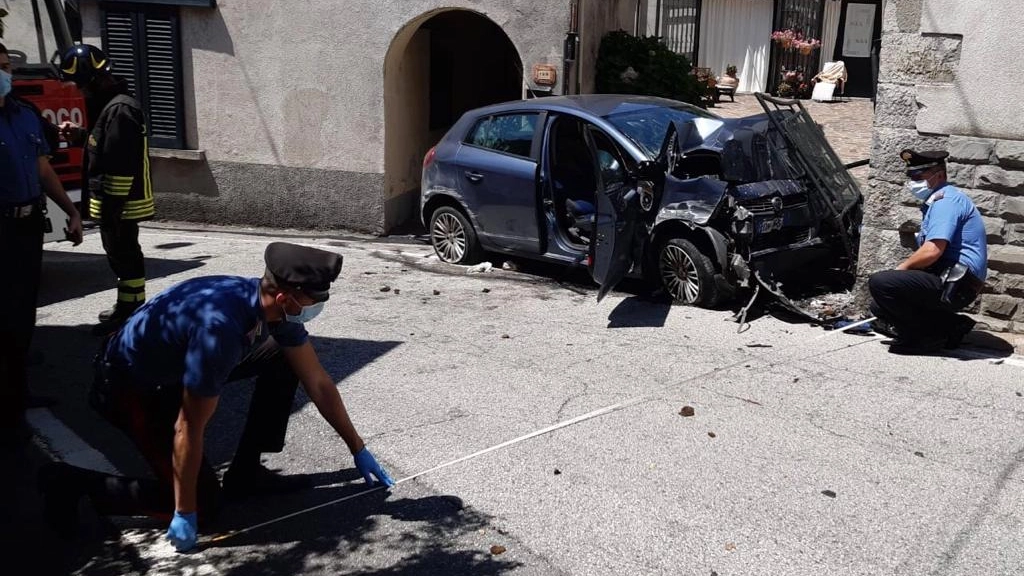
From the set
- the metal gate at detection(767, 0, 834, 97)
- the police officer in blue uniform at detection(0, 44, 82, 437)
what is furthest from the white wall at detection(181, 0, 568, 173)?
the metal gate at detection(767, 0, 834, 97)

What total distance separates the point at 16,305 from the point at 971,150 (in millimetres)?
6332

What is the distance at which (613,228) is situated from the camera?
25.5 feet

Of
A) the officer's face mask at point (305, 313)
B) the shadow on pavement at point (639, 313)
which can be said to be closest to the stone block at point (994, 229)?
the shadow on pavement at point (639, 313)

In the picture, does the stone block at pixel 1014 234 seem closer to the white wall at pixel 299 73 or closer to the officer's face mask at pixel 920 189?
the officer's face mask at pixel 920 189

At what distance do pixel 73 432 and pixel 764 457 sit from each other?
3661 millimetres

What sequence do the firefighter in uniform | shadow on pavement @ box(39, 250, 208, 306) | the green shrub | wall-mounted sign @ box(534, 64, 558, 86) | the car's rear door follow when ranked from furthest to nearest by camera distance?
the green shrub → wall-mounted sign @ box(534, 64, 558, 86) → the car's rear door → shadow on pavement @ box(39, 250, 208, 306) → the firefighter in uniform

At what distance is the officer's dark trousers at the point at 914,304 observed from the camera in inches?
267

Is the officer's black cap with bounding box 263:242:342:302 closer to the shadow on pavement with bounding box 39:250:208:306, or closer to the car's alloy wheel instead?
the car's alloy wheel

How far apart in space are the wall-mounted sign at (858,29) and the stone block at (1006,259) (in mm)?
16237

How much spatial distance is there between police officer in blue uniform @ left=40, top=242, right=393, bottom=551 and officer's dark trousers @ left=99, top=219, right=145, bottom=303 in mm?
3053

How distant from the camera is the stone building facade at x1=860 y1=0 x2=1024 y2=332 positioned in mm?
7242

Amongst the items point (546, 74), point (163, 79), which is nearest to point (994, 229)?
point (546, 74)

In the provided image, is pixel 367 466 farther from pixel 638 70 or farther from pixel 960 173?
pixel 638 70

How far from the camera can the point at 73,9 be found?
29.6 ft
